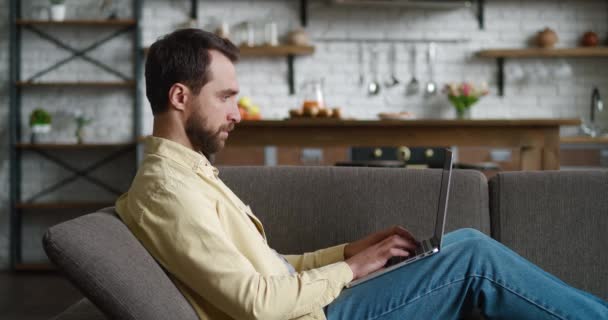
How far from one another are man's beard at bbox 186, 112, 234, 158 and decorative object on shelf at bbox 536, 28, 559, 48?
4.56m

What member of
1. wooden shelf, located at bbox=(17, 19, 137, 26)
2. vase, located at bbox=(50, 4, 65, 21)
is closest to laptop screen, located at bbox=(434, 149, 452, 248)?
wooden shelf, located at bbox=(17, 19, 137, 26)

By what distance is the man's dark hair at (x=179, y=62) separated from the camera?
1.61 meters

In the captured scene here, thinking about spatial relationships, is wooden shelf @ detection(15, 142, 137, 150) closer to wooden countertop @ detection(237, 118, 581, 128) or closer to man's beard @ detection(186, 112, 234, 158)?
wooden countertop @ detection(237, 118, 581, 128)

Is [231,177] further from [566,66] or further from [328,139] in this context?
[566,66]

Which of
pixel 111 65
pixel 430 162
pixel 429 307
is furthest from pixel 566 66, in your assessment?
pixel 429 307

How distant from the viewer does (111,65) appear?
561cm

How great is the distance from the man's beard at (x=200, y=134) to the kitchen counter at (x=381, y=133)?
218 centimetres

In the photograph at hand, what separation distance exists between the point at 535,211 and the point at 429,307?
0.69 meters

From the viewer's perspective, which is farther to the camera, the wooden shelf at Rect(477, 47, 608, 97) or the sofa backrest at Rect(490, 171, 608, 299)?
the wooden shelf at Rect(477, 47, 608, 97)

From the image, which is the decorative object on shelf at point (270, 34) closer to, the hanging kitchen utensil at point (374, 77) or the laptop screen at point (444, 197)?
the hanging kitchen utensil at point (374, 77)

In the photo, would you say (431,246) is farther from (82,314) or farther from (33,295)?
(33,295)

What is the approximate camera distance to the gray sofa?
6.88ft

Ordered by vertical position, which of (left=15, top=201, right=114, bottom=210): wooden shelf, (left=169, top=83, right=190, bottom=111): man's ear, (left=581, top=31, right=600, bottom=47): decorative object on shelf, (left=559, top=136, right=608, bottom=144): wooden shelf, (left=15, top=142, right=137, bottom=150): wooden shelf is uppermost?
(left=581, top=31, right=600, bottom=47): decorative object on shelf

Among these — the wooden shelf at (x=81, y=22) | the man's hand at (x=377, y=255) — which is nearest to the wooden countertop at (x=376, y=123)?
the wooden shelf at (x=81, y=22)
